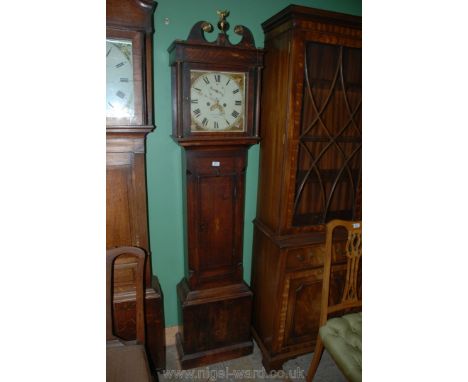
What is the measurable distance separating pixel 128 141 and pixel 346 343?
1.51 metres

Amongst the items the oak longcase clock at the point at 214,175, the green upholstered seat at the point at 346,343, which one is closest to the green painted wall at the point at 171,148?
the oak longcase clock at the point at 214,175

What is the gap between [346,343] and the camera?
1.53 metres

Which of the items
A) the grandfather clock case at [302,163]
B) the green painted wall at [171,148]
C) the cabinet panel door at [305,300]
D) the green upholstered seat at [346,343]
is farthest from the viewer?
the cabinet panel door at [305,300]

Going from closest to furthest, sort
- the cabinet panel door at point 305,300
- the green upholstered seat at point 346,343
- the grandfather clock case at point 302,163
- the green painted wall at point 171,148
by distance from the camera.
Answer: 1. the green upholstered seat at point 346,343
2. the grandfather clock case at point 302,163
3. the green painted wall at point 171,148
4. the cabinet panel door at point 305,300

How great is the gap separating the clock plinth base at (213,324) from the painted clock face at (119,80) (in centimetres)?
113

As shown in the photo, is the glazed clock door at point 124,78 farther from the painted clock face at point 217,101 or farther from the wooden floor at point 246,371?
the wooden floor at point 246,371

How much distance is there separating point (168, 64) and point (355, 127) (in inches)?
45.4

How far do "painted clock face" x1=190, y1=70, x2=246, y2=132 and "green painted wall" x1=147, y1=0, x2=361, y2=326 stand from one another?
25cm


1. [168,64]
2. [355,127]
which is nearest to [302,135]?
[355,127]

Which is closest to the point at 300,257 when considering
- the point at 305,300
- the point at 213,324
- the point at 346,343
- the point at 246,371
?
the point at 305,300

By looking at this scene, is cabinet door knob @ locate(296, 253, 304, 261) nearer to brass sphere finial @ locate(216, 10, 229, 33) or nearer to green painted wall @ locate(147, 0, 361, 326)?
green painted wall @ locate(147, 0, 361, 326)

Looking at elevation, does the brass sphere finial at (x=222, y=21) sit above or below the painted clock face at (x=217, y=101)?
above

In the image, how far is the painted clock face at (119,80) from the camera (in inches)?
55.4

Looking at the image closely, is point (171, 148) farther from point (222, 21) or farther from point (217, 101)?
point (222, 21)
